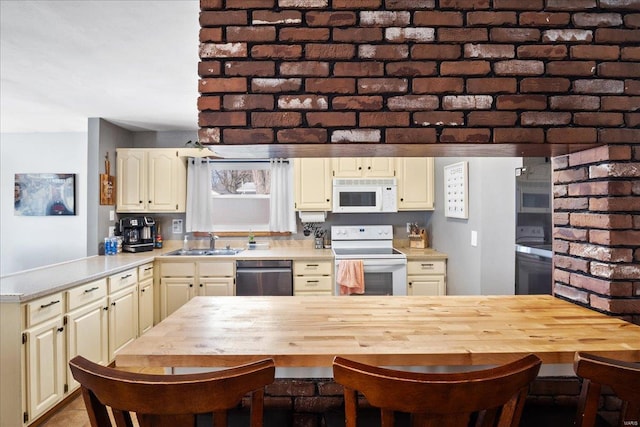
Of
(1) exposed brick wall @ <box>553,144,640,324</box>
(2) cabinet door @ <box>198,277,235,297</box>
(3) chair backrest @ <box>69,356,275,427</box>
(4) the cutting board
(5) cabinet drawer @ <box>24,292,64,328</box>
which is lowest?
(2) cabinet door @ <box>198,277,235,297</box>

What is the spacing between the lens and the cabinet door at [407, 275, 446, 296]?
12.1 ft

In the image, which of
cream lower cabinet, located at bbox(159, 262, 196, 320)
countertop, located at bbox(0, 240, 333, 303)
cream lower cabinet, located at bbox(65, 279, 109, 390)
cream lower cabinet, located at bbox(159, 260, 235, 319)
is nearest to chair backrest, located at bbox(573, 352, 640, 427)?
countertop, located at bbox(0, 240, 333, 303)

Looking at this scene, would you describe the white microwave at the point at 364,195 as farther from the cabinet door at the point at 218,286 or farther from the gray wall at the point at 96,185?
the gray wall at the point at 96,185

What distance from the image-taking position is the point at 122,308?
3.22 m

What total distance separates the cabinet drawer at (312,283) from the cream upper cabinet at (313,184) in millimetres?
799

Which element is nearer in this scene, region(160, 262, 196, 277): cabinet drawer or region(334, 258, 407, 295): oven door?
region(334, 258, 407, 295): oven door

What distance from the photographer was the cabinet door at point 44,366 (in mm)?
2197

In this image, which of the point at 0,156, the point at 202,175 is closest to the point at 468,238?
the point at 202,175

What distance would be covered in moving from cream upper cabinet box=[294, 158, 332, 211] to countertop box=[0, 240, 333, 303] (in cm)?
53

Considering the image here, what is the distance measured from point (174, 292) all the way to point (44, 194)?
8.21ft

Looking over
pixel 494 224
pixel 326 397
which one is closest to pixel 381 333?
pixel 326 397

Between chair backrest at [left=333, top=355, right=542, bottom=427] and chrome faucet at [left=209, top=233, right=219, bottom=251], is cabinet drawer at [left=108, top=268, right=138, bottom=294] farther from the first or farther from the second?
chair backrest at [left=333, top=355, right=542, bottom=427]

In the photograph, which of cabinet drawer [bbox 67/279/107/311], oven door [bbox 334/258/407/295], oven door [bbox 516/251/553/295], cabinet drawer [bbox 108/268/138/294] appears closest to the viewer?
oven door [bbox 516/251/553/295]

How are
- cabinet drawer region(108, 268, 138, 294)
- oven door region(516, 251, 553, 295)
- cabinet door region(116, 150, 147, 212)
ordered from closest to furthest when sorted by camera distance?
oven door region(516, 251, 553, 295) → cabinet drawer region(108, 268, 138, 294) → cabinet door region(116, 150, 147, 212)
